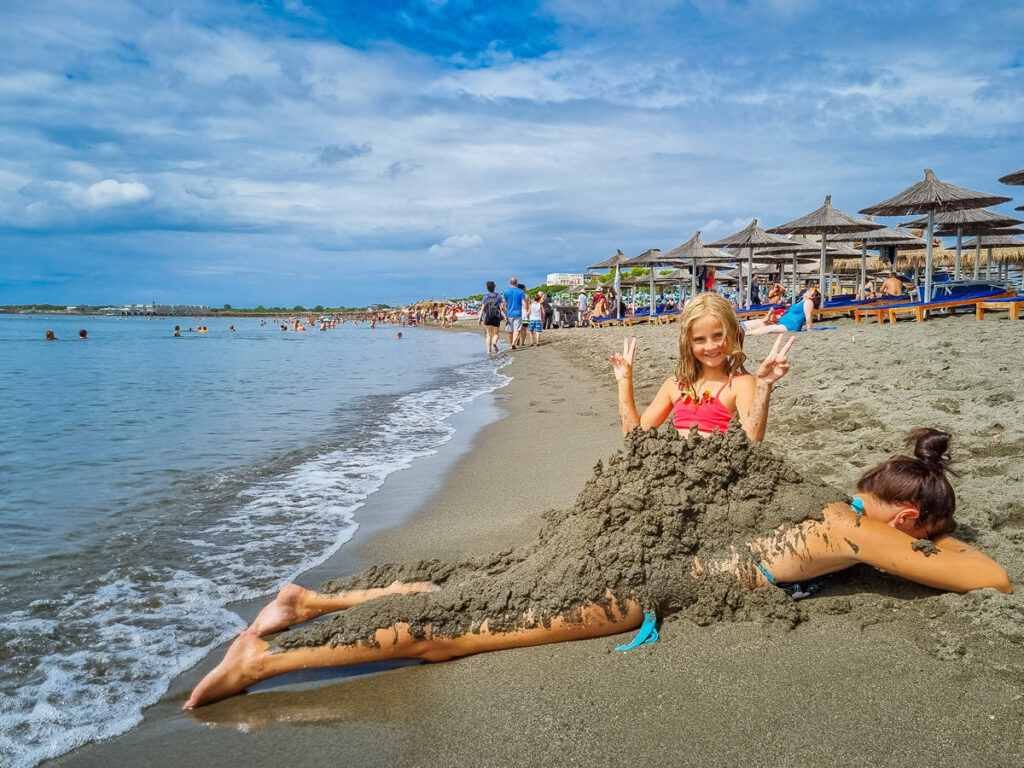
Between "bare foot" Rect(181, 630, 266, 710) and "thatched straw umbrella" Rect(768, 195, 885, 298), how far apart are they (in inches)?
684

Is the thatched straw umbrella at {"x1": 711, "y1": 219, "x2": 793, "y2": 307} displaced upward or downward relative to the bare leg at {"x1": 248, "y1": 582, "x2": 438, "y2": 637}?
upward

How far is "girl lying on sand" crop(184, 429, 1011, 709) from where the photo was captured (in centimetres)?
236

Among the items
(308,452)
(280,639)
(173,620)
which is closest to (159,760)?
(280,639)

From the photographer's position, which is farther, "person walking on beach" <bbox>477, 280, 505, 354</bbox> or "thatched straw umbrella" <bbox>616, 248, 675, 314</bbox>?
"thatched straw umbrella" <bbox>616, 248, 675, 314</bbox>

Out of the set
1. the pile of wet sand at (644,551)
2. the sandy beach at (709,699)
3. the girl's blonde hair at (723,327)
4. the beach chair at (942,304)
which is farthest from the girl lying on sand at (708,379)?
the beach chair at (942,304)

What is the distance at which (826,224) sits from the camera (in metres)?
16.8

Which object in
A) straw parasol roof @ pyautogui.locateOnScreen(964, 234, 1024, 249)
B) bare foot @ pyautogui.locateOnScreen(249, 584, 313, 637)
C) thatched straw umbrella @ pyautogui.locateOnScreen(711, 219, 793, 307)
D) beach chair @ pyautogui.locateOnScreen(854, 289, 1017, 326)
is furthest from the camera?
straw parasol roof @ pyautogui.locateOnScreen(964, 234, 1024, 249)

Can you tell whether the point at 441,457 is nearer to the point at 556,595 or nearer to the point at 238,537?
the point at 238,537

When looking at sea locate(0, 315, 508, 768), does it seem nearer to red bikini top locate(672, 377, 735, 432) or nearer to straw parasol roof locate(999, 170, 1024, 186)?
red bikini top locate(672, 377, 735, 432)

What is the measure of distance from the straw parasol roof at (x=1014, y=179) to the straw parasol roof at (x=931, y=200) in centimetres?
41

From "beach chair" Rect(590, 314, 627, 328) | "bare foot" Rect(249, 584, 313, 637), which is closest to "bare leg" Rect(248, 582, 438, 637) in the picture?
"bare foot" Rect(249, 584, 313, 637)

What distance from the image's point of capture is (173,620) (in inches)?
120

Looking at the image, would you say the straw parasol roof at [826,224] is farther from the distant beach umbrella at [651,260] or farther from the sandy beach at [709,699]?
the sandy beach at [709,699]

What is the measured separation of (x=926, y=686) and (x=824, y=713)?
36 centimetres
